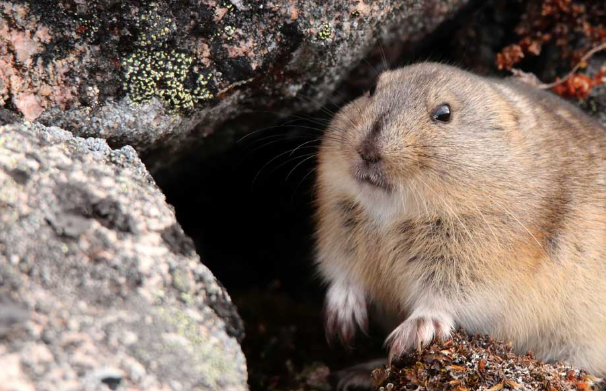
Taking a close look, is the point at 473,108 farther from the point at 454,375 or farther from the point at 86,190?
the point at 86,190

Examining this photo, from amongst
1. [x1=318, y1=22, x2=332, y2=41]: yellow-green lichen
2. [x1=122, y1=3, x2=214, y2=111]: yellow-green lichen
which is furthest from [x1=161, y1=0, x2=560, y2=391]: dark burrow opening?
[x1=122, y1=3, x2=214, y2=111]: yellow-green lichen

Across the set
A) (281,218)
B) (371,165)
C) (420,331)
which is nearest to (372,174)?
(371,165)

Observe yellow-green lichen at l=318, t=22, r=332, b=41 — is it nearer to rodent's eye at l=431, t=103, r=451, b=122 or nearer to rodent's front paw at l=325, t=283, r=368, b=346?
rodent's eye at l=431, t=103, r=451, b=122

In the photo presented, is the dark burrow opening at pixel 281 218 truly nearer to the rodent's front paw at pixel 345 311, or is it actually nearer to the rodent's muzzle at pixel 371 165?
the rodent's front paw at pixel 345 311

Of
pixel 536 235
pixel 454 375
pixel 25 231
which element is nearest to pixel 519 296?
pixel 536 235

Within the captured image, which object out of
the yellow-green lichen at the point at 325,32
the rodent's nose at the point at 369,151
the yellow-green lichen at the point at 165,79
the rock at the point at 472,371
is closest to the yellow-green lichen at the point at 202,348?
the rock at the point at 472,371

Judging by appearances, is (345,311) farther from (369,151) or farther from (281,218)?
(281,218)
